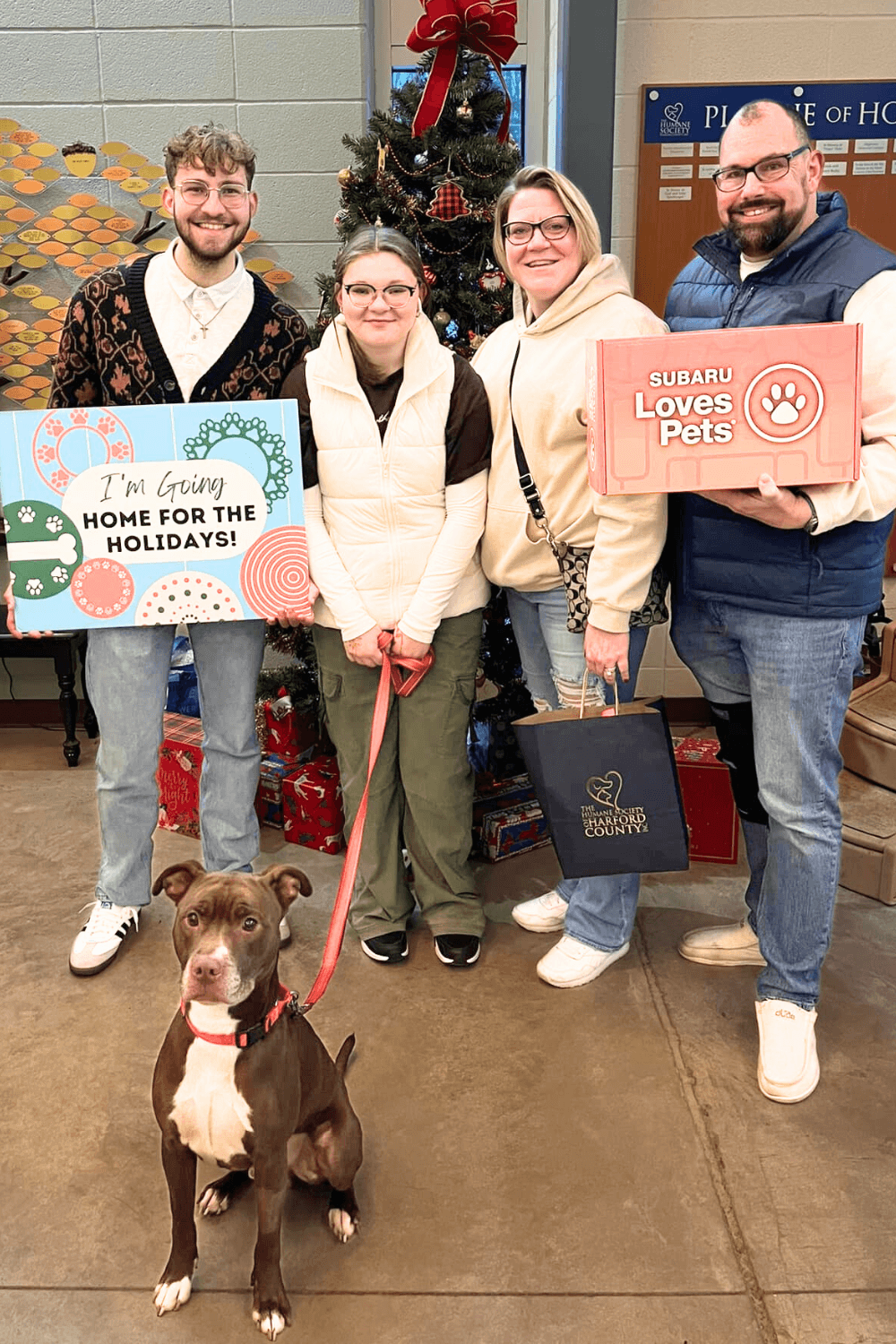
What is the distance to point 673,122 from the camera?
3.73 m

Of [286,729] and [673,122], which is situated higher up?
[673,122]

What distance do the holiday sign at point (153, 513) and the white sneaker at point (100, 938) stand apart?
2.51 ft

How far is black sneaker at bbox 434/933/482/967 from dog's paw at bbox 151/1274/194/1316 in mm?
1044

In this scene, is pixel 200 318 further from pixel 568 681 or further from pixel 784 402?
pixel 784 402

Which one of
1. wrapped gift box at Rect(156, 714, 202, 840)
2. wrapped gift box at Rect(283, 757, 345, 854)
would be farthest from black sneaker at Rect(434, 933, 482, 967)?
wrapped gift box at Rect(156, 714, 202, 840)

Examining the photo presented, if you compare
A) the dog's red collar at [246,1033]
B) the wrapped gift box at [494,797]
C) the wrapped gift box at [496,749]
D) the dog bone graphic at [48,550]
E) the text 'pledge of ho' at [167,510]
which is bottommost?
the wrapped gift box at [494,797]

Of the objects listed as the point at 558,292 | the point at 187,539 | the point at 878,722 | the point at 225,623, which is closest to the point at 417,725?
the point at 225,623

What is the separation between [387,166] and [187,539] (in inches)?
55.8

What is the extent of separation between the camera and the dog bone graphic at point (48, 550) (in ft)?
7.48

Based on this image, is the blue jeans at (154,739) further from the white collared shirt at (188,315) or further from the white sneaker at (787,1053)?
the white sneaker at (787,1053)

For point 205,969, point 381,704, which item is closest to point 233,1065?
point 205,969

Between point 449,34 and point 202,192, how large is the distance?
120 cm

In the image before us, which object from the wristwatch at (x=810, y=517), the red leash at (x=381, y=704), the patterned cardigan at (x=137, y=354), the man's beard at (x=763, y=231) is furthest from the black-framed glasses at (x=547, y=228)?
the red leash at (x=381, y=704)

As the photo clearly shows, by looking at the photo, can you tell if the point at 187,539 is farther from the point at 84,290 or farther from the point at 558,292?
the point at 558,292
